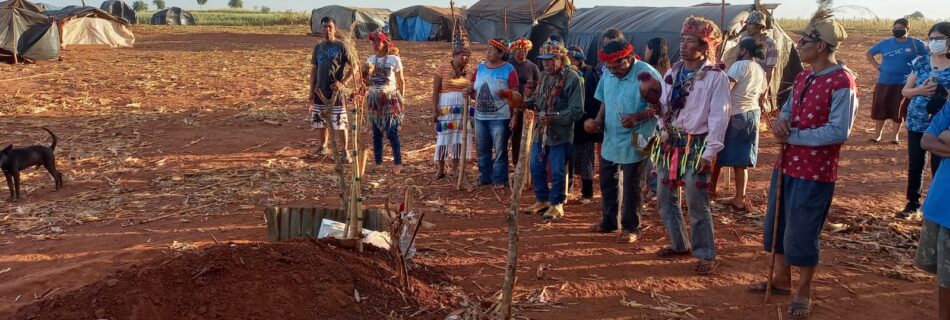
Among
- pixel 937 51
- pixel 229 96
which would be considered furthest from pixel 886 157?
pixel 229 96

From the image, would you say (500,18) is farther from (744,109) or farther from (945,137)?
(945,137)

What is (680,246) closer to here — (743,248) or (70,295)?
(743,248)

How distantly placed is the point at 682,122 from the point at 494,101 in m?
2.55

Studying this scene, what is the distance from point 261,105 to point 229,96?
57.3 inches

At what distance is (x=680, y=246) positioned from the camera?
5.05 metres

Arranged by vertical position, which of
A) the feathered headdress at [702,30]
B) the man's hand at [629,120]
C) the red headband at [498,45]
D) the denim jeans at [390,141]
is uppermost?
the feathered headdress at [702,30]

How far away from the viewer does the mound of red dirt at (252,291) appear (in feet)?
12.1

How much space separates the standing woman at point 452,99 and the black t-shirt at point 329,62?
1.34 meters

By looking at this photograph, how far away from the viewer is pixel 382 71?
7641 mm

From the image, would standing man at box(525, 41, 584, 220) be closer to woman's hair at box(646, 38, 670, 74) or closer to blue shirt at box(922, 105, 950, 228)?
woman's hair at box(646, 38, 670, 74)

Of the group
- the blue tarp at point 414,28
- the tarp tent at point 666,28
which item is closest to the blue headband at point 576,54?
the tarp tent at point 666,28

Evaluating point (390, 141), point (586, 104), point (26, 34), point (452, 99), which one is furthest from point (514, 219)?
point (26, 34)

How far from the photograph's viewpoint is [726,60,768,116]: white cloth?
5.55m

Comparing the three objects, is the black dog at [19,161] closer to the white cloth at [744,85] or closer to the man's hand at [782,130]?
the white cloth at [744,85]
